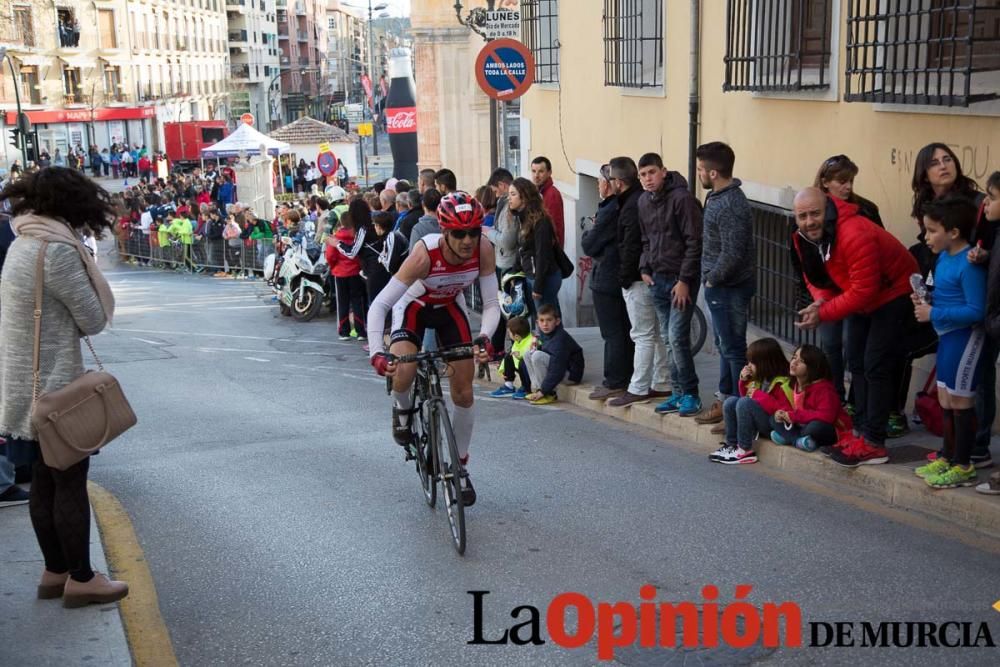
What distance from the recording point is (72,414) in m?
5.05

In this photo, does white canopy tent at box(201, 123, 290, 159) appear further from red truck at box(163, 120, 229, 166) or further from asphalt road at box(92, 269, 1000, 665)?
asphalt road at box(92, 269, 1000, 665)

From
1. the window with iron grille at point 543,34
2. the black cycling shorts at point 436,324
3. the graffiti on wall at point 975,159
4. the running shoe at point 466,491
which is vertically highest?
the window with iron grille at point 543,34

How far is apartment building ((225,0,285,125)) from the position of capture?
101500 mm

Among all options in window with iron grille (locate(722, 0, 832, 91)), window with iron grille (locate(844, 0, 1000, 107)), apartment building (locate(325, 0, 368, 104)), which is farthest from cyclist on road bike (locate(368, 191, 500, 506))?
apartment building (locate(325, 0, 368, 104))

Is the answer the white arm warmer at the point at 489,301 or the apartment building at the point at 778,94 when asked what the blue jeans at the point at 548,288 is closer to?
the apartment building at the point at 778,94

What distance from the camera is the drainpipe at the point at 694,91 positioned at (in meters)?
11.7

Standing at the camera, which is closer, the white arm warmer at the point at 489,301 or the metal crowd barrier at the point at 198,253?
the white arm warmer at the point at 489,301

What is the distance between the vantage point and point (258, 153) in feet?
142

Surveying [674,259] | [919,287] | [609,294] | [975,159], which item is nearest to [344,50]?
[609,294]

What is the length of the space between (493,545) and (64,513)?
2.21m

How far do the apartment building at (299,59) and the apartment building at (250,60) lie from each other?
2989 mm

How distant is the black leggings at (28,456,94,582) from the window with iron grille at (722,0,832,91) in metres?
Result: 6.46

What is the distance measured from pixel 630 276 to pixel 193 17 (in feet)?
282

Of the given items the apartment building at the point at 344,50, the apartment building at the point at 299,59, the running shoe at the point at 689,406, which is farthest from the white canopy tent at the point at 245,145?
the apartment building at the point at 344,50
